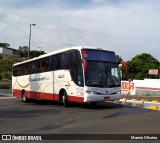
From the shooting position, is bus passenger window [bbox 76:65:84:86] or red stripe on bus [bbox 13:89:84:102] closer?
bus passenger window [bbox 76:65:84:86]

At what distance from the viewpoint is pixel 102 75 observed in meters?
18.9

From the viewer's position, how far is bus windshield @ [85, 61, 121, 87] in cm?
1866

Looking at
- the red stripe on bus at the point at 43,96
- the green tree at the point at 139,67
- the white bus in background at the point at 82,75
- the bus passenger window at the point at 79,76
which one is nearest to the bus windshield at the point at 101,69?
the white bus in background at the point at 82,75

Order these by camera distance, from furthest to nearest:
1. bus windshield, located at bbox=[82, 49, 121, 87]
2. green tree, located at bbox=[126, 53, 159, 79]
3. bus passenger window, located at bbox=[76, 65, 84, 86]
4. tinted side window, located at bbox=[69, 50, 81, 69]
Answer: green tree, located at bbox=[126, 53, 159, 79] → tinted side window, located at bbox=[69, 50, 81, 69] → bus passenger window, located at bbox=[76, 65, 84, 86] → bus windshield, located at bbox=[82, 49, 121, 87]

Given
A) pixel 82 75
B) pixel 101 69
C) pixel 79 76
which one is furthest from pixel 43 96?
pixel 101 69

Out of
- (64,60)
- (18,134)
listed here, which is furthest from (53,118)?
(64,60)

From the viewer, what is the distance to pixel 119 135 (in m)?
10.0

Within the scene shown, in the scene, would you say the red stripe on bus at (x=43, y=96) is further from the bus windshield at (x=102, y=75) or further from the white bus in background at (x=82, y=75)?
the bus windshield at (x=102, y=75)

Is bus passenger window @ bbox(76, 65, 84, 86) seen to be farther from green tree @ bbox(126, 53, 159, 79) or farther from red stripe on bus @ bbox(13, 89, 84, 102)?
green tree @ bbox(126, 53, 159, 79)

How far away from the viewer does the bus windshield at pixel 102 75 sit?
734 inches

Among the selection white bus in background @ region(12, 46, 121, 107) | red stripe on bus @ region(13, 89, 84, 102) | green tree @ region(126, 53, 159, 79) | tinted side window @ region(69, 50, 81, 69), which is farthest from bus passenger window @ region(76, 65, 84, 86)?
green tree @ region(126, 53, 159, 79)

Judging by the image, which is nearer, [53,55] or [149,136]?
[149,136]

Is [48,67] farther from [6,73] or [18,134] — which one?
[6,73]

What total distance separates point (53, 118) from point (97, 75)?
16.2 feet
